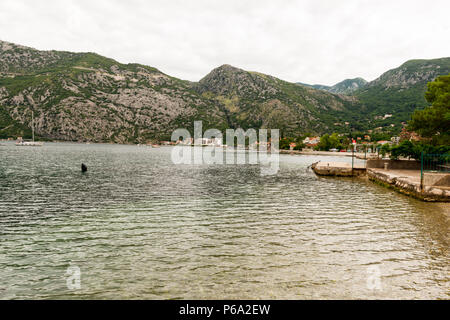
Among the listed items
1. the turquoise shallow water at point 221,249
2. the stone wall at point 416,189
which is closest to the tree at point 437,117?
the stone wall at point 416,189

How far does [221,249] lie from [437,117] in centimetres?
3737

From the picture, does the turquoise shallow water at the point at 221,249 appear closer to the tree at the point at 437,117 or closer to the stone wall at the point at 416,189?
the stone wall at the point at 416,189

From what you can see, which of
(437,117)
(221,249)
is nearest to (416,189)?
(437,117)

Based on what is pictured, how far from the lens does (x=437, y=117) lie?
34594 mm

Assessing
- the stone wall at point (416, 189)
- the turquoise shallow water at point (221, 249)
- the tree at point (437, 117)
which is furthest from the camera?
the tree at point (437, 117)

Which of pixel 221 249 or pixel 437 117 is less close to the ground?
pixel 437 117

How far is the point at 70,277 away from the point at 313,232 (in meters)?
11.8

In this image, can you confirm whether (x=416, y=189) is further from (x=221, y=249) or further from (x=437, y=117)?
(x=221, y=249)

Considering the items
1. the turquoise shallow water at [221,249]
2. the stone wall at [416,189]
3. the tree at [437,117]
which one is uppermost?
the tree at [437,117]

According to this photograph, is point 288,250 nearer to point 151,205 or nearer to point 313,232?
point 313,232

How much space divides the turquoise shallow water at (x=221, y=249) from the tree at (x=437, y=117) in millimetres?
18200

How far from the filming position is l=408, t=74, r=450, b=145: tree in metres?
34.2

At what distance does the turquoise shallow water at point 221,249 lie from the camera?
27.8 feet
